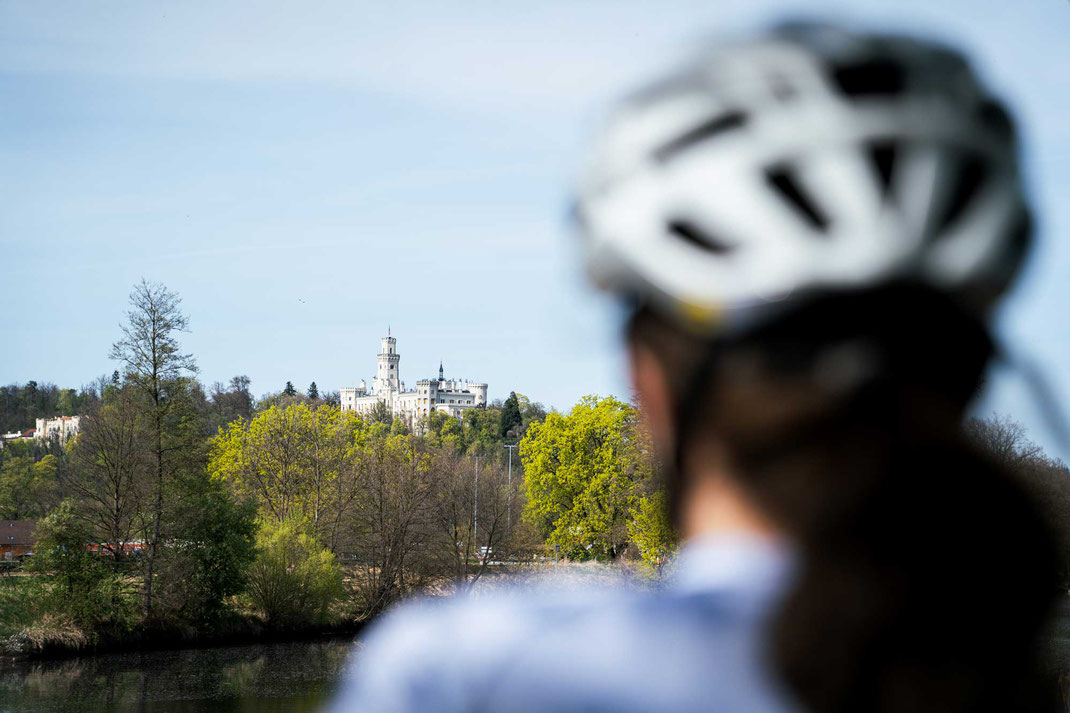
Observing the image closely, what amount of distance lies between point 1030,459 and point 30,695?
88.4 feet

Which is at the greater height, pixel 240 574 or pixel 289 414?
pixel 289 414

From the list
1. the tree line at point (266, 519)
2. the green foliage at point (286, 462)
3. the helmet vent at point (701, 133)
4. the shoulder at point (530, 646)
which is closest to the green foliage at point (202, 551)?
the tree line at point (266, 519)

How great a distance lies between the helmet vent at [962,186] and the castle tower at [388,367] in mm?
171584

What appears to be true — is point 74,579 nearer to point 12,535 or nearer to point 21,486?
point 12,535

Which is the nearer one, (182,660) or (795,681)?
(795,681)

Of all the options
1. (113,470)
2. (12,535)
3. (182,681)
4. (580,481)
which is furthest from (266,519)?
(12,535)

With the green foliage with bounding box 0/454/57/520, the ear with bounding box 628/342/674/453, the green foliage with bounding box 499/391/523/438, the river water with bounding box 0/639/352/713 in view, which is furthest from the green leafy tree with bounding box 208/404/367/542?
the green foliage with bounding box 499/391/523/438

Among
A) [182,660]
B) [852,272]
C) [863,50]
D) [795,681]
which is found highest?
[863,50]

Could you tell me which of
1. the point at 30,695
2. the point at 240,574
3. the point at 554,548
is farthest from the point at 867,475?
the point at 554,548

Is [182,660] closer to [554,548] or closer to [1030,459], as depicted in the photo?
[554,548]

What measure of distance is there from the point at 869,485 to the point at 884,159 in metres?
0.18

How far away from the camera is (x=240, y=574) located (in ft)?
111

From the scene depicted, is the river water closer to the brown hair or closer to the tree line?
the tree line

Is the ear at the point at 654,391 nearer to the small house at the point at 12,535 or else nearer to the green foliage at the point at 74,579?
the green foliage at the point at 74,579
